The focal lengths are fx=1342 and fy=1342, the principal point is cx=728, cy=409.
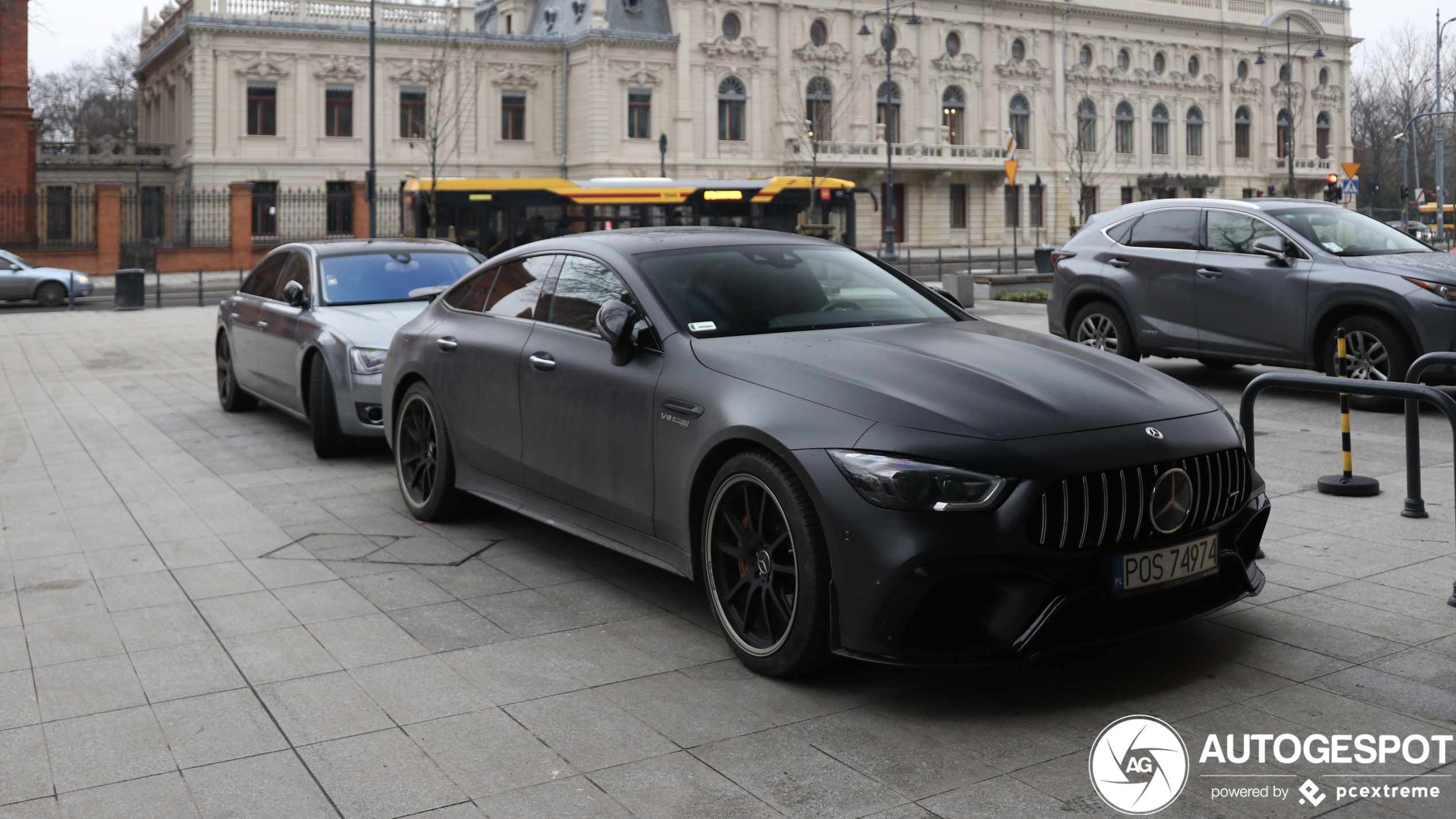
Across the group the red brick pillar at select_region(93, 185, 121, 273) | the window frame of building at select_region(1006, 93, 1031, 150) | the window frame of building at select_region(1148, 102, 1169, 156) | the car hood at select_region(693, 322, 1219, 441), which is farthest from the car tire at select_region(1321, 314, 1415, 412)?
the window frame of building at select_region(1148, 102, 1169, 156)

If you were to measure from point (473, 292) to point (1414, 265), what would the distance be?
25.9ft

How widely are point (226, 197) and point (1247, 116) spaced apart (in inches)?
2503

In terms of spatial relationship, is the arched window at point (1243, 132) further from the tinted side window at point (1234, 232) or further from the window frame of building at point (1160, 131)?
the tinted side window at point (1234, 232)

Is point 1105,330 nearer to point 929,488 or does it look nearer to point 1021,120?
point 929,488

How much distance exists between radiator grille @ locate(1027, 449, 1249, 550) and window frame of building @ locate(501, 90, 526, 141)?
5942 cm

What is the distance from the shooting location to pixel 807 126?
212ft

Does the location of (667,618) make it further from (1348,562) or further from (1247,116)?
(1247,116)

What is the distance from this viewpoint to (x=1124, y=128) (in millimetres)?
78125

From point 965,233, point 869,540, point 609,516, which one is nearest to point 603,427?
point 609,516

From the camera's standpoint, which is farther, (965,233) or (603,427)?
(965,233)

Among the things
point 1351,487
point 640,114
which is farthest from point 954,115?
point 1351,487

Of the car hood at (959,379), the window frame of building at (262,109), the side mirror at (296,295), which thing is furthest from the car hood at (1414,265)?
the window frame of building at (262,109)

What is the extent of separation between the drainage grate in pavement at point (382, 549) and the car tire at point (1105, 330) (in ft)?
25.0

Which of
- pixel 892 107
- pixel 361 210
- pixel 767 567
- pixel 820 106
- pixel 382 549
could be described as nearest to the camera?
pixel 767 567
